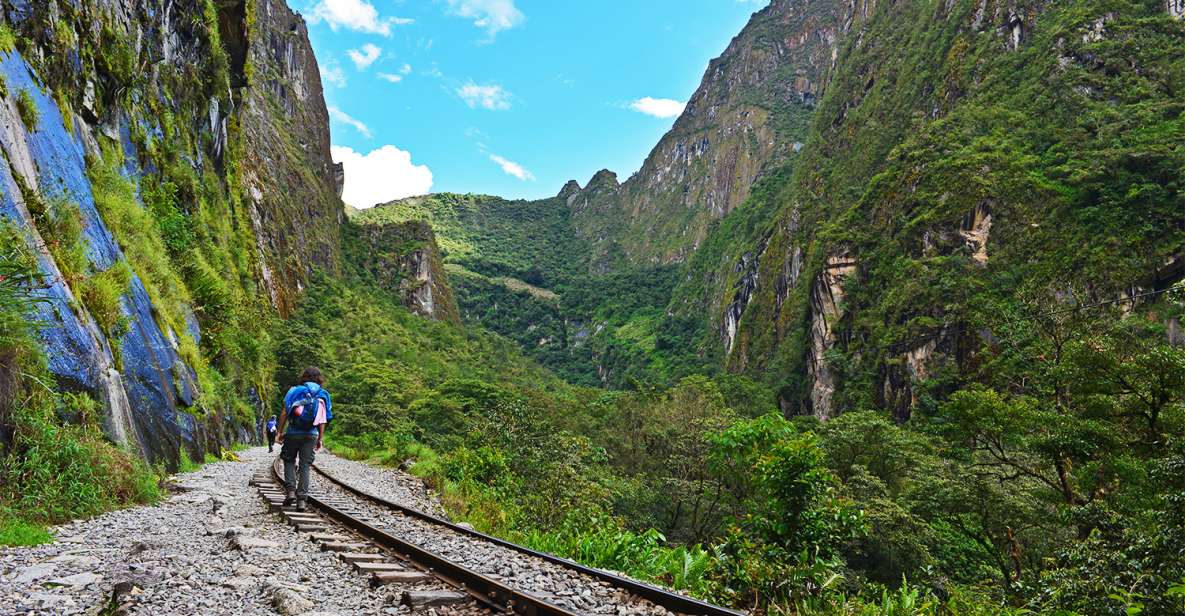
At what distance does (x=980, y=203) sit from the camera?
4428 cm

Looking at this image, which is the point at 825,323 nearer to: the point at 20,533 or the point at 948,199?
the point at 948,199

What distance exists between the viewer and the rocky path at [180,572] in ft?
10.5

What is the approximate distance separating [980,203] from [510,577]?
51.5m

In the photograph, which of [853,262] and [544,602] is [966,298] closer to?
[853,262]

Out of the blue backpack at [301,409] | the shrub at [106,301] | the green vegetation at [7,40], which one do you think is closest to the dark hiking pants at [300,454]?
the blue backpack at [301,409]

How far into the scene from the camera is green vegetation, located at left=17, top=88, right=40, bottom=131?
8.68m

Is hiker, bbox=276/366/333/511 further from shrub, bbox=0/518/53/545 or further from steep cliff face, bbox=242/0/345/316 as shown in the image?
steep cliff face, bbox=242/0/345/316

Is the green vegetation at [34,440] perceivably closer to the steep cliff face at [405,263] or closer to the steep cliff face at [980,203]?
the steep cliff face at [980,203]

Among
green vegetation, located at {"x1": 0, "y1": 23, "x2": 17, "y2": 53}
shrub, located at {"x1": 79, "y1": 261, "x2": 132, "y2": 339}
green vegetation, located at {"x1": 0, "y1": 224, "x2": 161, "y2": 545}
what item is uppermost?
green vegetation, located at {"x1": 0, "y1": 23, "x2": 17, "y2": 53}

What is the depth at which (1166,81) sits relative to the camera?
4244cm

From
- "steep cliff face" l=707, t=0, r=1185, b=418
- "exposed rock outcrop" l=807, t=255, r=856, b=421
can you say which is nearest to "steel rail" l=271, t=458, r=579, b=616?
"steep cliff face" l=707, t=0, r=1185, b=418

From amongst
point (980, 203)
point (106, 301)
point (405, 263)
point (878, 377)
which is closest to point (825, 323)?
point (878, 377)

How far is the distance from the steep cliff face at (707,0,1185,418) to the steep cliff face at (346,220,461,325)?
51965 mm

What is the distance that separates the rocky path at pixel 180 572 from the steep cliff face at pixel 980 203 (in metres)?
42.9
